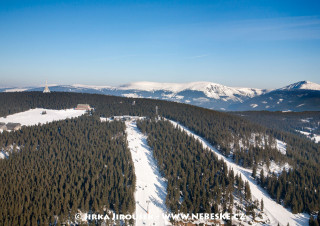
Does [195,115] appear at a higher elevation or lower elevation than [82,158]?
higher

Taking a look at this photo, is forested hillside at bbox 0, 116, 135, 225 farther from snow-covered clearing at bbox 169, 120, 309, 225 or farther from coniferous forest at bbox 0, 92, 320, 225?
snow-covered clearing at bbox 169, 120, 309, 225

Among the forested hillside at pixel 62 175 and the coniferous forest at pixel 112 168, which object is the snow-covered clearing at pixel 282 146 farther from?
the forested hillside at pixel 62 175

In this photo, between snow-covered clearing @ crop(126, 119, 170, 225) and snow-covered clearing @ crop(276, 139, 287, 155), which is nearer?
snow-covered clearing @ crop(126, 119, 170, 225)


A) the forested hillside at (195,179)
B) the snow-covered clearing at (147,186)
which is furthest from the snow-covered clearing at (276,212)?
the snow-covered clearing at (147,186)

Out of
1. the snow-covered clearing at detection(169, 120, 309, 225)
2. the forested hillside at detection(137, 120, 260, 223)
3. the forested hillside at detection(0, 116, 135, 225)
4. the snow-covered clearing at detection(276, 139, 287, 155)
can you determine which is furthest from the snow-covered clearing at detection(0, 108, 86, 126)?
the snow-covered clearing at detection(276, 139, 287, 155)

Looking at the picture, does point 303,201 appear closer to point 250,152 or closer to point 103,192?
point 250,152

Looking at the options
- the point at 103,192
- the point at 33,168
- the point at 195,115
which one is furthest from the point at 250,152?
the point at 33,168

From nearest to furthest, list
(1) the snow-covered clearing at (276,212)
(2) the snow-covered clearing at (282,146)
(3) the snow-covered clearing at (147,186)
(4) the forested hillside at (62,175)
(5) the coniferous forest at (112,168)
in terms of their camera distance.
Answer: (4) the forested hillside at (62,175) → (5) the coniferous forest at (112,168) → (3) the snow-covered clearing at (147,186) → (1) the snow-covered clearing at (276,212) → (2) the snow-covered clearing at (282,146)
